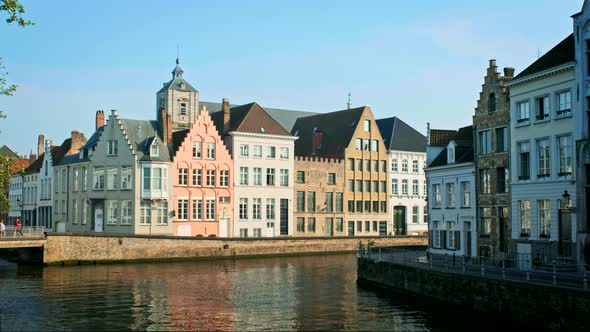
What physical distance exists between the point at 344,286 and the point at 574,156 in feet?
50.1

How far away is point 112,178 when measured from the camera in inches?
2793

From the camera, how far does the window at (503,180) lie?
43062 millimetres

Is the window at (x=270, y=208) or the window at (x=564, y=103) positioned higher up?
the window at (x=564, y=103)

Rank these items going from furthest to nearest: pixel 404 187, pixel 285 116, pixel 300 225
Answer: pixel 285 116 → pixel 404 187 → pixel 300 225

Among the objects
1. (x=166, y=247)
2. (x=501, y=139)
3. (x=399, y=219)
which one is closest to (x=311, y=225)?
(x=399, y=219)

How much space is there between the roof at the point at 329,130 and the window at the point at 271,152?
31.0ft

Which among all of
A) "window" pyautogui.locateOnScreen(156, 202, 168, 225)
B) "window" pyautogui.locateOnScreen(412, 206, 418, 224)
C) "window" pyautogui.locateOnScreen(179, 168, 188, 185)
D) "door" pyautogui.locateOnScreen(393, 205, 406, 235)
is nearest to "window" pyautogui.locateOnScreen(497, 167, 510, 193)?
"window" pyautogui.locateOnScreen(156, 202, 168, 225)

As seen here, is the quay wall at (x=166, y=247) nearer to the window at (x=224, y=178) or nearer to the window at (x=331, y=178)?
the window at (x=224, y=178)

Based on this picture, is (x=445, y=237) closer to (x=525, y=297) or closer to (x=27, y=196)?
(x=525, y=297)

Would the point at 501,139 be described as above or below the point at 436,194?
above

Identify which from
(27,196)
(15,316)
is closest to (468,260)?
(15,316)

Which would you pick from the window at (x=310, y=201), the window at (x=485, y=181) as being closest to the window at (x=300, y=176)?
the window at (x=310, y=201)

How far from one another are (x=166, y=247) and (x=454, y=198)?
84.3 ft

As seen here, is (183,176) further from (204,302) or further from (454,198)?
(204,302)
